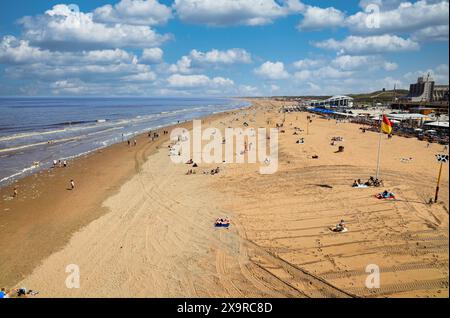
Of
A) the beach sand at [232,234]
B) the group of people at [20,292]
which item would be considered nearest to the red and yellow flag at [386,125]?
the beach sand at [232,234]

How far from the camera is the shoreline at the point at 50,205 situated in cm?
1487

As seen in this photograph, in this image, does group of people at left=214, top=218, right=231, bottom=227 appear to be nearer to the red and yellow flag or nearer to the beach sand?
the beach sand

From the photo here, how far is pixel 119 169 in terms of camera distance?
32.0 meters

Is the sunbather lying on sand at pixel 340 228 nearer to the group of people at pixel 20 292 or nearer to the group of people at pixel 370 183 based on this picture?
the group of people at pixel 370 183

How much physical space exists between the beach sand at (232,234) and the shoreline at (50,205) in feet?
0.31

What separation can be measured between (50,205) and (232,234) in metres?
13.5

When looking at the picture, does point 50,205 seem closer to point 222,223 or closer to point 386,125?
point 222,223

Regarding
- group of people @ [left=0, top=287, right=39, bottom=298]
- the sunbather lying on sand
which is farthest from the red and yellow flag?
group of people @ [left=0, top=287, right=39, bottom=298]

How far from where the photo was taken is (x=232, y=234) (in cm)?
1606

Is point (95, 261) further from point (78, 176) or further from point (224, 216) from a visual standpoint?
point (78, 176)

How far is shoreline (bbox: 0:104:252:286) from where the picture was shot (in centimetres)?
1487

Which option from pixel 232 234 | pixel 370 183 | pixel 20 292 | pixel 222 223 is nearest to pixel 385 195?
pixel 370 183

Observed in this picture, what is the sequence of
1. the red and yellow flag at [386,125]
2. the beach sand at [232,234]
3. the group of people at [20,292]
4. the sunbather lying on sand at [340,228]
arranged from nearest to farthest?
1. the group of people at [20,292]
2. the beach sand at [232,234]
3. the sunbather lying on sand at [340,228]
4. the red and yellow flag at [386,125]
